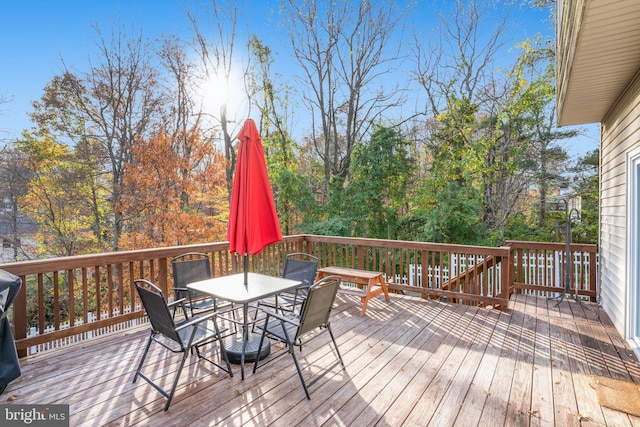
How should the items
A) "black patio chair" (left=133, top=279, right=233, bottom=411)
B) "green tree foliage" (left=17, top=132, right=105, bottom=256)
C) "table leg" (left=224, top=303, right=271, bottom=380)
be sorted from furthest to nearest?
"green tree foliage" (left=17, top=132, right=105, bottom=256)
"table leg" (left=224, top=303, right=271, bottom=380)
"black patio chair" (left=133, top=279, right=233, bottom=411)

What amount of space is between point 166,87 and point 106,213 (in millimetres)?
4868

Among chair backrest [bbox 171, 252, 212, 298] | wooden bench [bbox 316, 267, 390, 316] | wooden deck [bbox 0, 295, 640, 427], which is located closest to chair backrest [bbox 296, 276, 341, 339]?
wooden deck [bbox 0, 295, 640, 427]

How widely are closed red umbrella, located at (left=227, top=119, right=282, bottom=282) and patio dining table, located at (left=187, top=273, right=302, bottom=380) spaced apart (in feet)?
1.17

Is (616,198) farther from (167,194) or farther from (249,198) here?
(167,194)

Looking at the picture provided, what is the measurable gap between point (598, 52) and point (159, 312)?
4.19m

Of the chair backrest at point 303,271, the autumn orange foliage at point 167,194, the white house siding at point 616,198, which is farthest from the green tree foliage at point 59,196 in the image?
the white house siding at point 616,198

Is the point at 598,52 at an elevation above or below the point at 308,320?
above

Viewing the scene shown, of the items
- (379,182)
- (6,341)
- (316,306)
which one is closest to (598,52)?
(316,306)

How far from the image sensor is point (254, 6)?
1212cm

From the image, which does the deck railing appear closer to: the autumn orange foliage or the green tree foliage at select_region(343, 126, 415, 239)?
the green tree foliage at select_region(343, 126, 415, 239)

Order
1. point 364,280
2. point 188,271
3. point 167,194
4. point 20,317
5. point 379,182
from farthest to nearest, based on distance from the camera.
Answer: point 379,182
point 167,194
point 364,280
point 188,271
point 20,317

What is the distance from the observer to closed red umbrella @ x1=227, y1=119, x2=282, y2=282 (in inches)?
126

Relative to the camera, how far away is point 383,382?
2791 millimetres

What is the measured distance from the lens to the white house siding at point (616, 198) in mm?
3751
